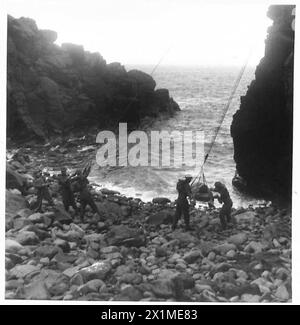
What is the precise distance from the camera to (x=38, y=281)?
647 centimetres

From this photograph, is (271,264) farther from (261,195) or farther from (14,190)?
(14,190)

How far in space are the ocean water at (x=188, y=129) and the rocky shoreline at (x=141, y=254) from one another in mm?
369

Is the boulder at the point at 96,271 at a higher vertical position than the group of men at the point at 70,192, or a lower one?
lower

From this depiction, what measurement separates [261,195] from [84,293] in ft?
15.0

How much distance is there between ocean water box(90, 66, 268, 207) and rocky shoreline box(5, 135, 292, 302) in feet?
1.21

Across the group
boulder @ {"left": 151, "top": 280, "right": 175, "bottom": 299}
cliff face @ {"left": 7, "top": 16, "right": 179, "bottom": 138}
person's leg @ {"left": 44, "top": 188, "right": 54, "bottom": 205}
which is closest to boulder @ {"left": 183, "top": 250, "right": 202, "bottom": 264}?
boulder @ {"left": 151, "top": 280, "right": 175, "bottom": 299}

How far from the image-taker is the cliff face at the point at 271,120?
26.0ft

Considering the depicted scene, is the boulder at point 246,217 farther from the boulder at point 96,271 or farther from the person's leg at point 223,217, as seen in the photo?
the boulder at point 96,271

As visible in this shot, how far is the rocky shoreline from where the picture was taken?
6.46m

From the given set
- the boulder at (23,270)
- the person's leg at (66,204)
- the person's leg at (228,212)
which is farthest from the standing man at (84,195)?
the person's leg at (228,212)

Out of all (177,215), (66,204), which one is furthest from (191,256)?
(66,204)

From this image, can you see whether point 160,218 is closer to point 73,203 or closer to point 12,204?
point 73,203

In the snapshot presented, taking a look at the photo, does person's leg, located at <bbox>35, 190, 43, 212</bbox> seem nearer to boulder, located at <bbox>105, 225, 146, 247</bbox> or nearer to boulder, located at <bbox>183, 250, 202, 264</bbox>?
boulder, located at <bbox>105, 225, 146, 247</bbox>
